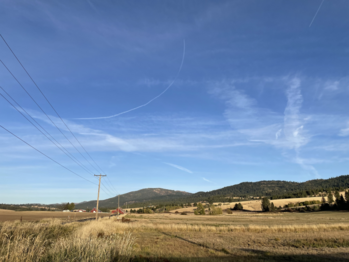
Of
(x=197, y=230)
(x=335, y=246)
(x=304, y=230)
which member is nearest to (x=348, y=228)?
(x=304, y=230)

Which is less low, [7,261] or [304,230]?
[7,261]

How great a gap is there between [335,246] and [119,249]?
60.3 feet

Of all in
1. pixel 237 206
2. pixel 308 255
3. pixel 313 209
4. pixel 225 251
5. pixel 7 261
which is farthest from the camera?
pixel 237 206

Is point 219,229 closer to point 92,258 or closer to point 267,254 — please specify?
point 267,254

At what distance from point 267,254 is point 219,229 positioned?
750 inches

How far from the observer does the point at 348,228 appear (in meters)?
30.9

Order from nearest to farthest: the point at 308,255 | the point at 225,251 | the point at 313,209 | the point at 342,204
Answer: the point at 308,255 → the point at 225,251 → the point at 342,204 → the point at 313,209

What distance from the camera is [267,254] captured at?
627 inches

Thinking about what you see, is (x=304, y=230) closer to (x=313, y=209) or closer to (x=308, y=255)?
(x=308, y=255)

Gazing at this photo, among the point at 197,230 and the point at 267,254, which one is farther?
the point at 197,230

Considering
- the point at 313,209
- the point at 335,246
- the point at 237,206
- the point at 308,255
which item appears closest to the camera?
the point at 308,255

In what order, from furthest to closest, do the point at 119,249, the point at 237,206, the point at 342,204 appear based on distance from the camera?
the point at 237,206 < the point at 342,204 < the point at 119,249

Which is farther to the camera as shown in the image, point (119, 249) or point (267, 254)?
point (267, 254)

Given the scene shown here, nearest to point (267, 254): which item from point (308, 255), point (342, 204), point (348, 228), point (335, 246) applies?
point (308, 255)
